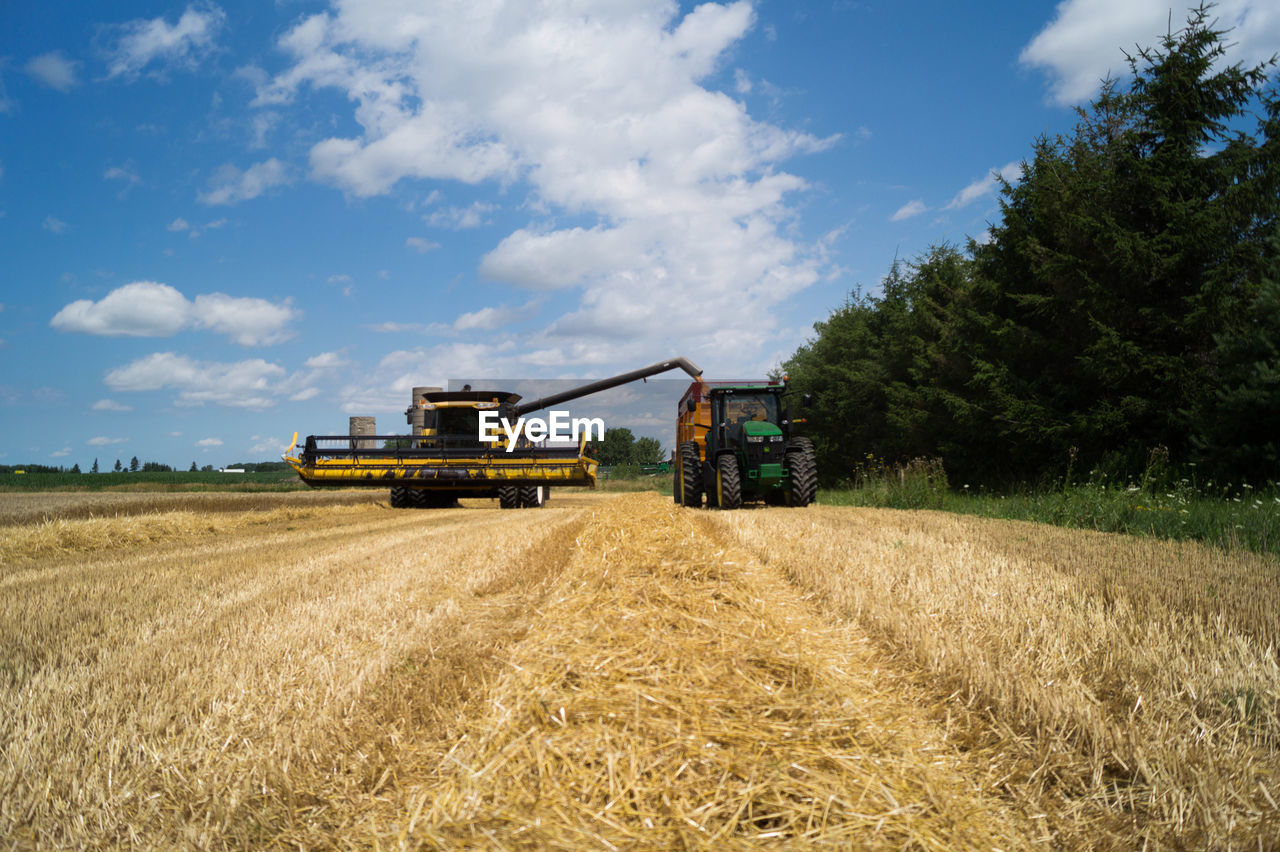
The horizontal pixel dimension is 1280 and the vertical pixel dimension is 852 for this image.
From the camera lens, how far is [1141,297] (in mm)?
14055

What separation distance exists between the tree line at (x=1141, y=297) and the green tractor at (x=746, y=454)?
4.61m

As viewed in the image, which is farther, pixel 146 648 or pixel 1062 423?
pixel 1062 423

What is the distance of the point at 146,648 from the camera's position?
12.5 feet

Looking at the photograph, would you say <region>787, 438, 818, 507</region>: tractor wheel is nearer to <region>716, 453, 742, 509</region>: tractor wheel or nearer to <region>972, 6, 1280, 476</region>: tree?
<region>716, 453, 742, 509</region>: tractor wheel

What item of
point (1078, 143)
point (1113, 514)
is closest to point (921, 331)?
point (1078, 143)

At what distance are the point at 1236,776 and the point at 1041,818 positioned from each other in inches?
29.8

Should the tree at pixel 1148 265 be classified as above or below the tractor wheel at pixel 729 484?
above

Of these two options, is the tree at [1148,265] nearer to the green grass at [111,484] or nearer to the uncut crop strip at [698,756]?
the uncut crop strip at [698,756]

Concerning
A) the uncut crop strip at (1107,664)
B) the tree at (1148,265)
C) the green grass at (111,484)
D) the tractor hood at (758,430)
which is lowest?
the uncut crop strip at (1107,664)

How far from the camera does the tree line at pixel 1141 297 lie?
1145 centimetres

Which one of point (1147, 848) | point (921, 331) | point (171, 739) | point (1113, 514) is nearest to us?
point (1147, 848)

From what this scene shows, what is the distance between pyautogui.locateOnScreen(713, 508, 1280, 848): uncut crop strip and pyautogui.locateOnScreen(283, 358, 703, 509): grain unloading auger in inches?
433

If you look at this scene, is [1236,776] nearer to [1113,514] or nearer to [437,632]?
[437,632]

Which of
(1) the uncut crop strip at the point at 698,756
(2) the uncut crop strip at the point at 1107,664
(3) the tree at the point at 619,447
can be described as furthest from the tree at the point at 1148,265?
(3) the tree at the point at 619,447
